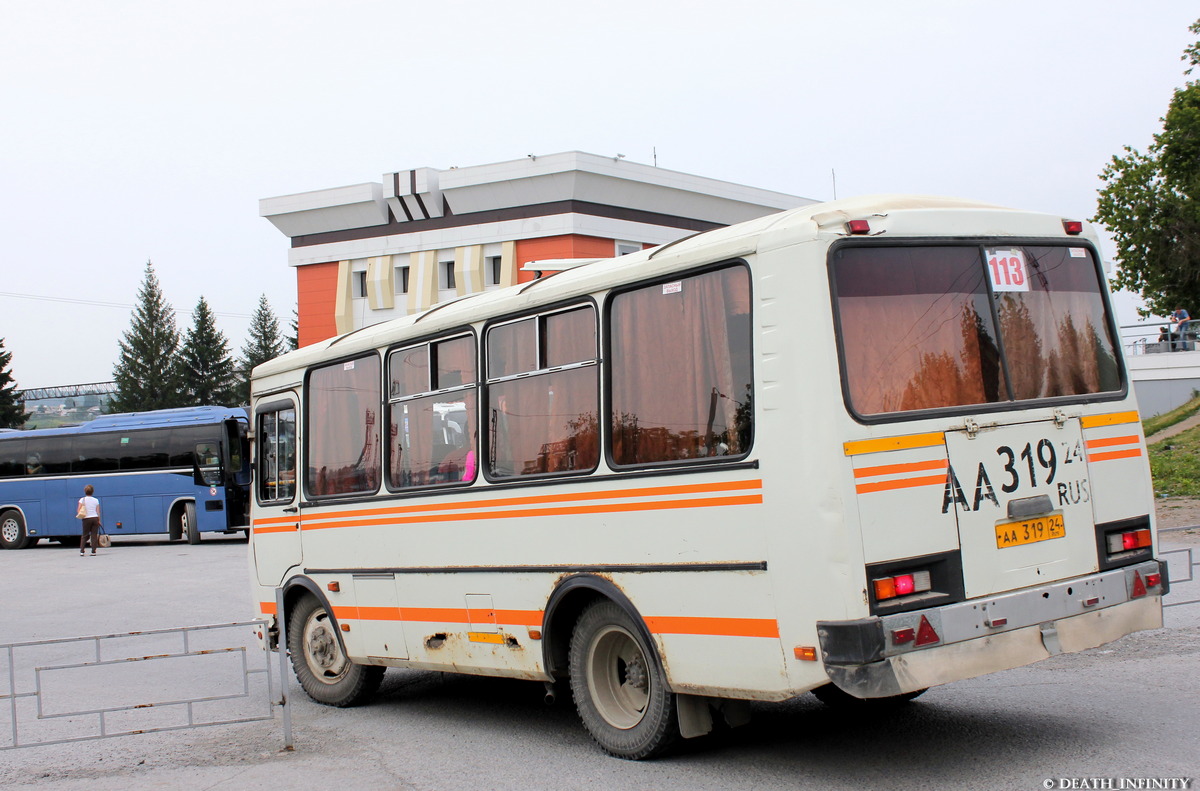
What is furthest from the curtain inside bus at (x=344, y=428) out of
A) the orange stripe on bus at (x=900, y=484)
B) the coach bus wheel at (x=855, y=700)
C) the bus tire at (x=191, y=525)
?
the bus tire at (x=191, y=525)

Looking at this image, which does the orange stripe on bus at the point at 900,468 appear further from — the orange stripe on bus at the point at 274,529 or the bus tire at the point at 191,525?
the bus tire at the point at 191,525

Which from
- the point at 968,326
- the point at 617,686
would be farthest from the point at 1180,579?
the point at 617,686

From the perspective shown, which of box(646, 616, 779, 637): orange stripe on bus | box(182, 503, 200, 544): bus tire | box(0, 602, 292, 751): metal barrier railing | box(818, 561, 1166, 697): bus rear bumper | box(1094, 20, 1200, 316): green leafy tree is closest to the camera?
box(818, 561, 1166, 697): bus rear bumper

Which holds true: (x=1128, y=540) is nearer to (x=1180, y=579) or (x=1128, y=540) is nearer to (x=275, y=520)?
(x=1180, y=579)

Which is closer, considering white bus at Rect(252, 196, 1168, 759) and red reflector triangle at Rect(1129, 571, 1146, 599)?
white bus at Rect(252, 196, 1168, 759)

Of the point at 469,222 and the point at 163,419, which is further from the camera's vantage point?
the point at 469,222

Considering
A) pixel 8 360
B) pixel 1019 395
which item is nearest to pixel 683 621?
pixel 1019 395

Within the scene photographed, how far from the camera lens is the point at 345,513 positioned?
9531mm

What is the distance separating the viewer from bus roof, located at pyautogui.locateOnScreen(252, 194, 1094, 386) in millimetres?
6051

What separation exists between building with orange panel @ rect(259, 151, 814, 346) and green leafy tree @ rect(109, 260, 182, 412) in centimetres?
4030

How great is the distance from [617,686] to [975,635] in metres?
2.30

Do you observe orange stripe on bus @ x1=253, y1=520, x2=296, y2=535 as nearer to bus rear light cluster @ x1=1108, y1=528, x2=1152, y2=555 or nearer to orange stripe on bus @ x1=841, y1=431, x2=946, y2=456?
orange stripe on bus @ x1=841, y1=431, x2=946, y2=456

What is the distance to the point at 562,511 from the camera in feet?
23.9

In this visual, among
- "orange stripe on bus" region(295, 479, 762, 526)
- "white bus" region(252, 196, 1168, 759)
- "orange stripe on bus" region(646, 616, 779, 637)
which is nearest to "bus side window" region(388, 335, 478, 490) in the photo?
"white bus" region(252, 196, 1168, 759)
